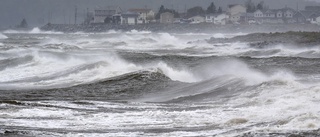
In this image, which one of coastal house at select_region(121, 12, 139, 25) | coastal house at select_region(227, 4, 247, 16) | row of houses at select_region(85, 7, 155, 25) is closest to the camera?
coastal house at select_region(227, 4, 247, 16)

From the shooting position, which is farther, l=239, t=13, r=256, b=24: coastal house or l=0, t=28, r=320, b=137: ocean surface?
l=239, t=13, r=256, b=24: coastal house

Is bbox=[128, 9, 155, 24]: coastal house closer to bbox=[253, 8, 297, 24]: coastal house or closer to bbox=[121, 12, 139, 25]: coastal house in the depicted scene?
bbox=[121, 12, 139, 25]: coastal house

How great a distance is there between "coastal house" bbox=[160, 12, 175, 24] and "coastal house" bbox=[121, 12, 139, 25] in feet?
31.1

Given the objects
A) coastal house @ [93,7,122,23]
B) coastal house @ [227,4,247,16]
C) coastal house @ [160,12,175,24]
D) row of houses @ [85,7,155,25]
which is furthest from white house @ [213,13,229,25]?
coastal house @ [93,7,122,23]

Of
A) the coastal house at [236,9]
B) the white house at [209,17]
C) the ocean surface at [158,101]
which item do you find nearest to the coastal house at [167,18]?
the white house at [209,17]

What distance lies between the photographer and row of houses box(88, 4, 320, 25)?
154625 millimetres

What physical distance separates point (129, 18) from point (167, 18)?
11561 millimetres

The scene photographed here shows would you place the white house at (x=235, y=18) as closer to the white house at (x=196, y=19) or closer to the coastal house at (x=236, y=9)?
the coastal house at (x=236, y=9)

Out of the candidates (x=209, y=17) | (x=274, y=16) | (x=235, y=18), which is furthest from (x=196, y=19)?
(x=274, y=16)

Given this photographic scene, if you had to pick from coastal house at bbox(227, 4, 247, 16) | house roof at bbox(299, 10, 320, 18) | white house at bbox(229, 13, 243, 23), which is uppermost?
coastal house at bbox(227, 4, 247, 16)

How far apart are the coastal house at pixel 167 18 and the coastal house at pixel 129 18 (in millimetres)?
9488

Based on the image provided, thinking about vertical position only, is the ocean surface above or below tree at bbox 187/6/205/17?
above

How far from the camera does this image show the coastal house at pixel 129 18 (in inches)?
6737

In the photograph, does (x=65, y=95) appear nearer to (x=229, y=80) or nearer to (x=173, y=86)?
(x=173, y=86)
